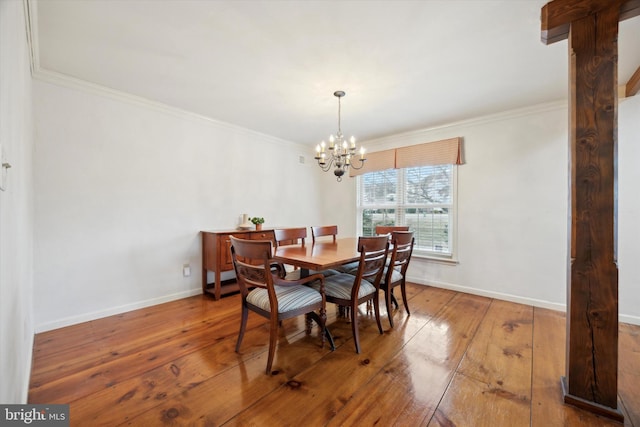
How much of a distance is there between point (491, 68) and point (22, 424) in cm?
368

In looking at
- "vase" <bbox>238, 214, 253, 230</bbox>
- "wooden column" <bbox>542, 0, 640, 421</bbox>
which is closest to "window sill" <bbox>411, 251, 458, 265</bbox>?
"wooden column" <bbox>542, 0, 640, 421</bbox>

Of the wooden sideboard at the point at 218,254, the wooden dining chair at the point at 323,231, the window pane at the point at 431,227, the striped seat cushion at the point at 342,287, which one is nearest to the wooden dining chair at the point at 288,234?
the wooden dining chair at the point at 323,231

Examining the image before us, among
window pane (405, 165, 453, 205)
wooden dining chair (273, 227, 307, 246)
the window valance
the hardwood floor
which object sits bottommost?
the hardwood floor

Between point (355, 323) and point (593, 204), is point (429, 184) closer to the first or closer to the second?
point (593, 204)

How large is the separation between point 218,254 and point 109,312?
120 centimetres

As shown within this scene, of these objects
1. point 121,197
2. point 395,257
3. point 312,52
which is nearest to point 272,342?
point 395,257

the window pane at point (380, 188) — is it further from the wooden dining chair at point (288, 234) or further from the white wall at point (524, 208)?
the wooden dining chair at point (288, 234)

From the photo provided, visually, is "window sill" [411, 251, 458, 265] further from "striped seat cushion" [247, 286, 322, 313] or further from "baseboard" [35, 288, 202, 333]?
"baseboard" [35, 288, 202, 333]

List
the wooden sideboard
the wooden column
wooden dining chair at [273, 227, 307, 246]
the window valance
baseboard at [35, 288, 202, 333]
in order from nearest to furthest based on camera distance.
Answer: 1. the wooden column
2. baseboard at [35, 288, 202, 333]
3. wooden dining chair at [273, 227, 307, 246]
4. the wooden sideboard
5. the window valance

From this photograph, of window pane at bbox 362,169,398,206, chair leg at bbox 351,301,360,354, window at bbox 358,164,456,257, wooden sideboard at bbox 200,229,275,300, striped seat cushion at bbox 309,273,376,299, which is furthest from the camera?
window pane at bbox 362,169,398,206

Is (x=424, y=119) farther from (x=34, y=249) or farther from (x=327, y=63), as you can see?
(x=34, y=249)

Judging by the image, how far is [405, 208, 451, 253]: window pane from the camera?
3877 mm

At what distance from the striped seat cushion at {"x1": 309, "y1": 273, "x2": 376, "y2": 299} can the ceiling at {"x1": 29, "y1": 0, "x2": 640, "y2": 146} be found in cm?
190

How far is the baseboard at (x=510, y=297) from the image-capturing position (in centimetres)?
267
